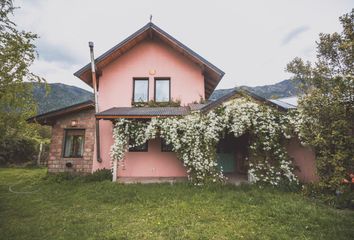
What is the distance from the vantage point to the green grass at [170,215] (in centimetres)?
405

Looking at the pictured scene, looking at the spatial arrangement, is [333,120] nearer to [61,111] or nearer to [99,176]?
[99,176]

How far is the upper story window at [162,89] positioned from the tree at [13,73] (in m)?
5.58

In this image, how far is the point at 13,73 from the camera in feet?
18.6

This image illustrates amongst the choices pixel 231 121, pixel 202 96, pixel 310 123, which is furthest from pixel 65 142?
pixel 310 123

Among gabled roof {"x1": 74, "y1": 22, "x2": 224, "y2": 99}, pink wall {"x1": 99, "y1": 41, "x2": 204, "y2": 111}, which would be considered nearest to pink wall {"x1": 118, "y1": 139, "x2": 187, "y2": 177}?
pink wall {"x1": 99, "y1": 41, "x2": 204, "y2": 111}

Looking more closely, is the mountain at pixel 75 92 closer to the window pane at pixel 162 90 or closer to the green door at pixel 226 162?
the green door at pixel 226 162

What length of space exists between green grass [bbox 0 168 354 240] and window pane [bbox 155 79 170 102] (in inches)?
196

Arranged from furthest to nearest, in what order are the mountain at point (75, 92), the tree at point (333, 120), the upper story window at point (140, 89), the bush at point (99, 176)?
1. the mountain at point (75, 92)
2. the upper story window at point (140, 89)
3. the bush at point (99, 176)
4. the tree at point (333, 120)

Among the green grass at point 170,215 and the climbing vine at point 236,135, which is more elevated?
the climbing vine at point 236,135

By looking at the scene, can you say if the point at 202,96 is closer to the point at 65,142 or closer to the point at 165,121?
the point at 165,121

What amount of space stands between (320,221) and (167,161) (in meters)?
6.39

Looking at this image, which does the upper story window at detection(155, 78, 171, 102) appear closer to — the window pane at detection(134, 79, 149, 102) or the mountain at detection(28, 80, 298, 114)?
the window pane at detection(134, 79, 149, 102)

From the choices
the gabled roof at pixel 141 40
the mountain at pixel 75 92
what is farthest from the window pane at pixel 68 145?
the mountain at pixel 75 92

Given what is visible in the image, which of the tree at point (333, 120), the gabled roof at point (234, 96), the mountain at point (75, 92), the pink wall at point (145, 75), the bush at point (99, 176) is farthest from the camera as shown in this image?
the mountain at point (75, 92)
